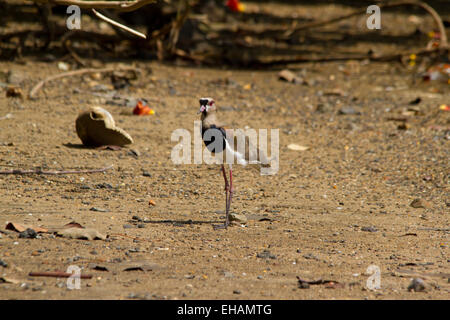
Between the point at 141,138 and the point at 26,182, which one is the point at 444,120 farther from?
the point at 26,182

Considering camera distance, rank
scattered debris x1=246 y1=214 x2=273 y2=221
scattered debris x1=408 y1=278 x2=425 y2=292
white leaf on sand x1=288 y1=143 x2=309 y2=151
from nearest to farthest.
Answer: scattered debris x1=408 y1=278 x2=425 y2=292, scattered debris x1=246 y1=214 x2=273 y2=221, white leaf on sand x1=288 y1=143 x2=309 y2=151

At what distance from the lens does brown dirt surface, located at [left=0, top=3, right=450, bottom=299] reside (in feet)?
12.1

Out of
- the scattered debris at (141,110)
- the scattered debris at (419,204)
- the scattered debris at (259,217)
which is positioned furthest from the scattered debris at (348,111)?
the scattered debris at (259,217)

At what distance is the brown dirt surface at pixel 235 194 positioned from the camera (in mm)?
3686

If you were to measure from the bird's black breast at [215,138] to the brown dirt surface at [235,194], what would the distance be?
1.62ft

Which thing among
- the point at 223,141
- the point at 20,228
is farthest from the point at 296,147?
the point at 20,228

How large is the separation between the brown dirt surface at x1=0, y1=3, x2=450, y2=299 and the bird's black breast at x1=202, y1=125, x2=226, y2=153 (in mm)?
493

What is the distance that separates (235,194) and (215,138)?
2.47 feet

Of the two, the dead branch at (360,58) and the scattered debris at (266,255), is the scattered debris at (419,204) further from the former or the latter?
the dead branch at (360,58)

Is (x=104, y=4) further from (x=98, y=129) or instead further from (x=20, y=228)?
(x=98, y=129)

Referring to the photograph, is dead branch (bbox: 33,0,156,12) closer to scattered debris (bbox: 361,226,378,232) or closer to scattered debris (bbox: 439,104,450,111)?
scattered debris (bbox: 361,226,378,232)

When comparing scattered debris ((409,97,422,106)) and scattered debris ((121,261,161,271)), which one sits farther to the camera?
scattered debris ((409,97,422,106))

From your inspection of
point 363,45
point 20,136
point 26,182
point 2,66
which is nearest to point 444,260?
point 26,182

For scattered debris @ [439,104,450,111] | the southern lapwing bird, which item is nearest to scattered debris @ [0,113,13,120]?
the southern lapwing bird
